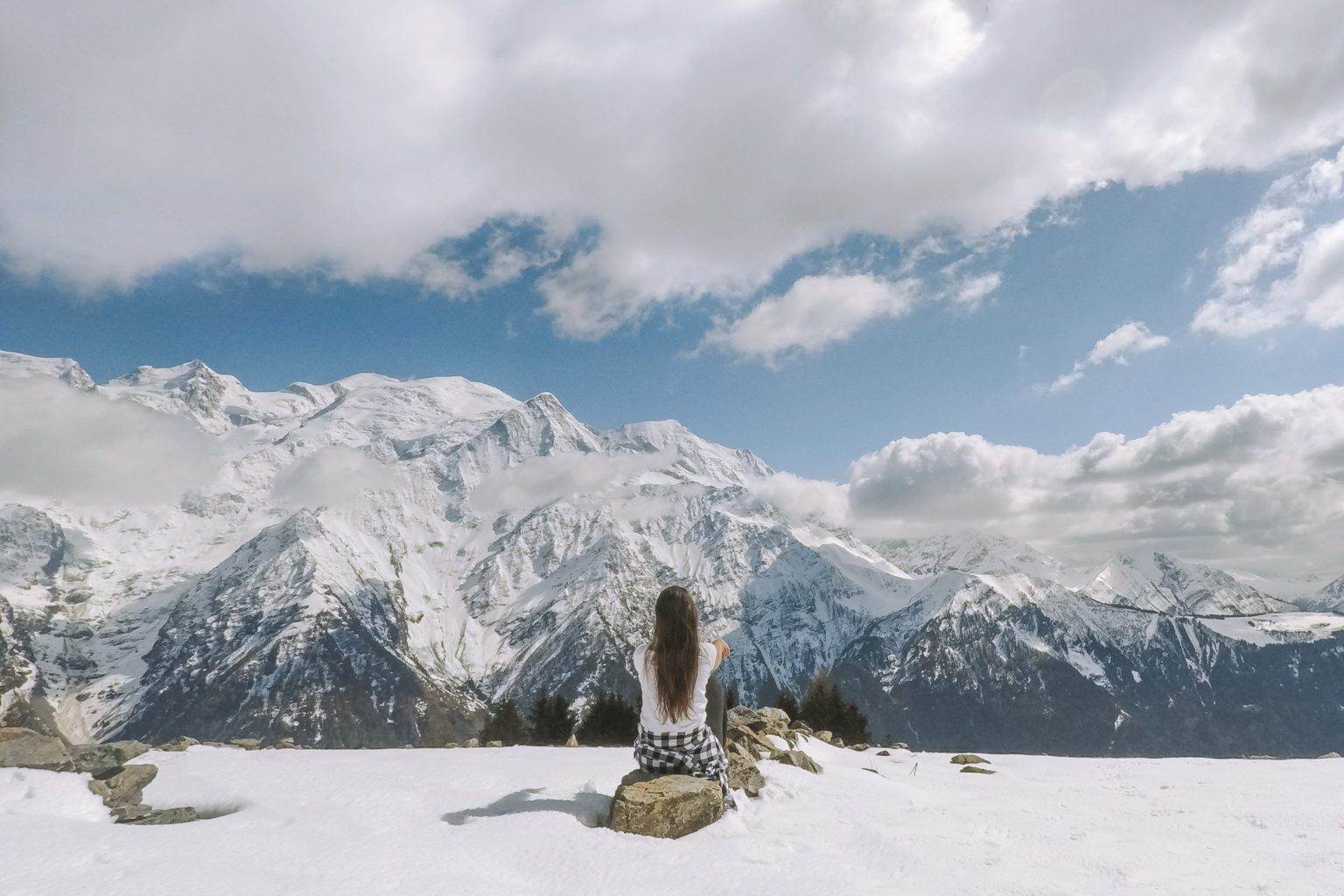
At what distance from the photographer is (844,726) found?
1596 inches

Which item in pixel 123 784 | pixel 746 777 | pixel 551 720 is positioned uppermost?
pixel 123 784

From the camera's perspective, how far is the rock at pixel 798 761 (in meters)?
11.2

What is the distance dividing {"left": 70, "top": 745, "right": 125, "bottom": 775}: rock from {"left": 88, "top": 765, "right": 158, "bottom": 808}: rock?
12 cm

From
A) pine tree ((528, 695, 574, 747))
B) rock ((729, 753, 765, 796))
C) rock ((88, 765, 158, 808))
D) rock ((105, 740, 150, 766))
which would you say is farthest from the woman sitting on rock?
pine tree ((528, 695, 574, 747))

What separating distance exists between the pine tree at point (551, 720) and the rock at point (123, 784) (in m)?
37.8

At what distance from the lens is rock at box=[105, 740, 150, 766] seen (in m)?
9.41

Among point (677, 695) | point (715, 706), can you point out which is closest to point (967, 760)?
point (715, 706)

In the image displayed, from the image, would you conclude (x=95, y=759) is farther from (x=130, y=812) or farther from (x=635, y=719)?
(x=635, y=719)

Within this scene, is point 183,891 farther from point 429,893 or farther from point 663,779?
point 663,779

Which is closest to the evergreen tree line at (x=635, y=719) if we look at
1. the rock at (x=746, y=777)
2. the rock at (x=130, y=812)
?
the rock at (x=746, y=777)

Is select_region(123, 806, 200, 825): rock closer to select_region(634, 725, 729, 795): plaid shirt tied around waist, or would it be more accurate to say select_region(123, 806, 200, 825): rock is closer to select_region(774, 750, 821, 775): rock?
select_region(634, 725, 729, 795): plaid shirt tied around waist

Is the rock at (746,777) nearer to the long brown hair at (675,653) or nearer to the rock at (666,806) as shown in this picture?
the rock at (666,806)

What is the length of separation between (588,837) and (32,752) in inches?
301

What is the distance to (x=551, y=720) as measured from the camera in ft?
156
